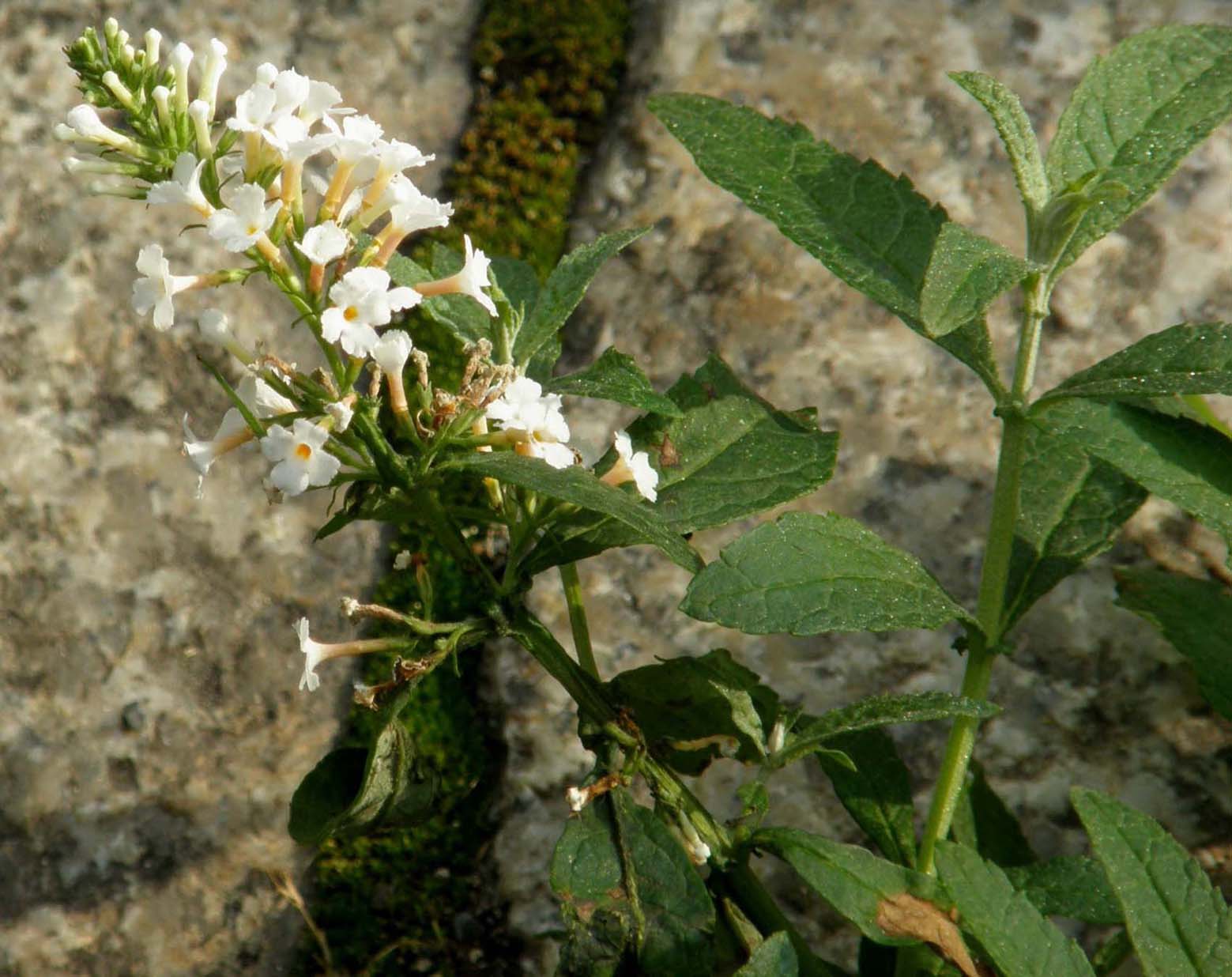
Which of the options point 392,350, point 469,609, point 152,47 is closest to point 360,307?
point 392,350

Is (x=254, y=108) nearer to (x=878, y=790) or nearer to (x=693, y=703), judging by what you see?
(x=693, y=703)

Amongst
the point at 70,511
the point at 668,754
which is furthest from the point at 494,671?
the point at 70,511

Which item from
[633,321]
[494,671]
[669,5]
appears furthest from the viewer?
[669,5]

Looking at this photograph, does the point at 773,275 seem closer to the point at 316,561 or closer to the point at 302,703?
the point at 316,561

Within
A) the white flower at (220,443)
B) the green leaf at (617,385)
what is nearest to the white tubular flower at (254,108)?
the white flower at (220,443)

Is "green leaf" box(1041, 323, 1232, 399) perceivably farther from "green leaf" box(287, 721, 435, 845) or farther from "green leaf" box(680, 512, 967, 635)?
"green leaf" box(287, 721, 435, 845)

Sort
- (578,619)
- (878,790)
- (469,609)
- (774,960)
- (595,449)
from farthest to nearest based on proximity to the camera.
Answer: (469,609) < (595,449) < (878,790) < (578,619) < (774,960)
